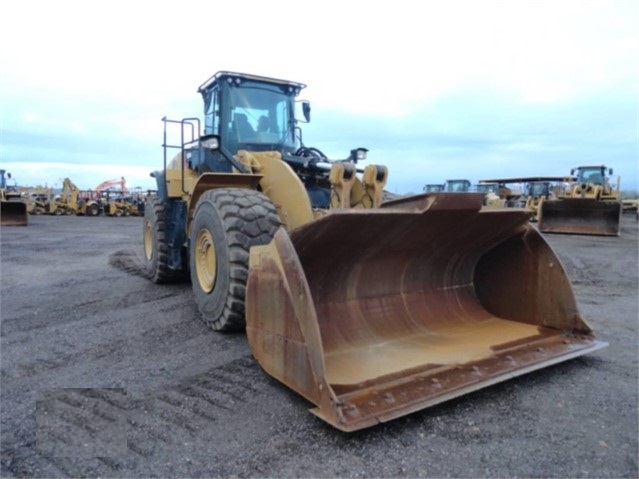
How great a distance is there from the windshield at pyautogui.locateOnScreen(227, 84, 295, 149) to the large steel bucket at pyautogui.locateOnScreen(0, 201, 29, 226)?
17881 mm

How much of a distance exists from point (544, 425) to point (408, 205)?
1.54 metres

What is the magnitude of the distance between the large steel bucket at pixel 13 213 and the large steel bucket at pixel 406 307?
20208 millimetres

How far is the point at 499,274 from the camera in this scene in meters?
4.48

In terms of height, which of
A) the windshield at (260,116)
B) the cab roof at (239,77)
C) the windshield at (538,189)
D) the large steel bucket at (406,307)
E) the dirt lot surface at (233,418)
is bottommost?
the dirt lot surface at (233,418)

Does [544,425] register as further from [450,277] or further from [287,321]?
[450,277]

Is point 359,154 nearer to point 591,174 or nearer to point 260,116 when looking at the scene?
point 260,116

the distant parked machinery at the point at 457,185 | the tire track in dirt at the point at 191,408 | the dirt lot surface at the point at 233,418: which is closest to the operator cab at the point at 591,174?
the distant parked machinery at the point at 457,185

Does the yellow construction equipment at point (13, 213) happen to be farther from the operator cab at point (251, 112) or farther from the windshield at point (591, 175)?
the windshield at point (591, 175)


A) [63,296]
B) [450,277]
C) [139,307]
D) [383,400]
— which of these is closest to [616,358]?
[450,277]

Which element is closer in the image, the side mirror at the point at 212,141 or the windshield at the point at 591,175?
the side mirror at the point at 212,141

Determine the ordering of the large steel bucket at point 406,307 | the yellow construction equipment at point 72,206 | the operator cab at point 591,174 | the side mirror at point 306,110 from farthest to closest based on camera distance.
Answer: the yellow construction equipment at point 72,206 → the operator cab at point 591,174 → the side mirror at point 306,110 → the large steel bucket at point 406,307

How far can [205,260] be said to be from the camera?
4.71 meters

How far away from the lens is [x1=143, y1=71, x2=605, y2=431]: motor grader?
290cm

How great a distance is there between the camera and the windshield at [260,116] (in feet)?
→ 18.8
